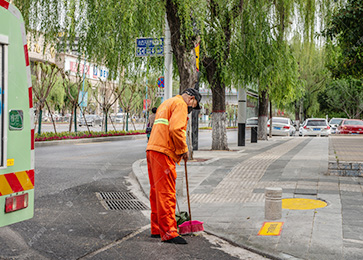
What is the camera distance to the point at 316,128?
3441 centimetres

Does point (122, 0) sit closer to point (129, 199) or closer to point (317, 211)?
point (129, 199)

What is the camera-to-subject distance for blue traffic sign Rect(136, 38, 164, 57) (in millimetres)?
10844

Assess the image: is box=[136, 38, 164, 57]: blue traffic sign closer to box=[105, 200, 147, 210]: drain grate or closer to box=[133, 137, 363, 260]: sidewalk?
box=[133, 137, 363, 260]: sidewalk

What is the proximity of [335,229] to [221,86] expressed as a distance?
39.9 feet

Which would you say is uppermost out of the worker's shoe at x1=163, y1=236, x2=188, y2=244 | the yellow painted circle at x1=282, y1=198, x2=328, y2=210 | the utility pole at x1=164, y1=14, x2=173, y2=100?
the utility pole at x1=164, y1=14, x2=173, y2=100

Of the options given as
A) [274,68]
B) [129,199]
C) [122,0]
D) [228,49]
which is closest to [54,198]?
[129,199]

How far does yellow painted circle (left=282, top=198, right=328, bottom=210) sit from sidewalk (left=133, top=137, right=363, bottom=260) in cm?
17

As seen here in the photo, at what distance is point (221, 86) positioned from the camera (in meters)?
17.5

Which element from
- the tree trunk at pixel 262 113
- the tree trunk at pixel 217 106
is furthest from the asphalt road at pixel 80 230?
the tree trunk at pixel 262 113

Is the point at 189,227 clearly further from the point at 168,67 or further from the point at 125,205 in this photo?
the point at 168,67

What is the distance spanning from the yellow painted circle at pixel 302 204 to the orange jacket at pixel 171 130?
2.55 metres

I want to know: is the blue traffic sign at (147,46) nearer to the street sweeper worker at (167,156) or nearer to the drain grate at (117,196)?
the drain grate at (117,196)

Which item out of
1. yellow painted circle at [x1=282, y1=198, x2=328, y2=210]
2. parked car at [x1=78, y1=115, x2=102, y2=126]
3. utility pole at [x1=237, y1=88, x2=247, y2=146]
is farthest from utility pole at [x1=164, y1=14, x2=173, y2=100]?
parked car at [x1=78, y1=115, x2=102, y2=126]

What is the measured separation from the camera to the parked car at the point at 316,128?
3422 cm
